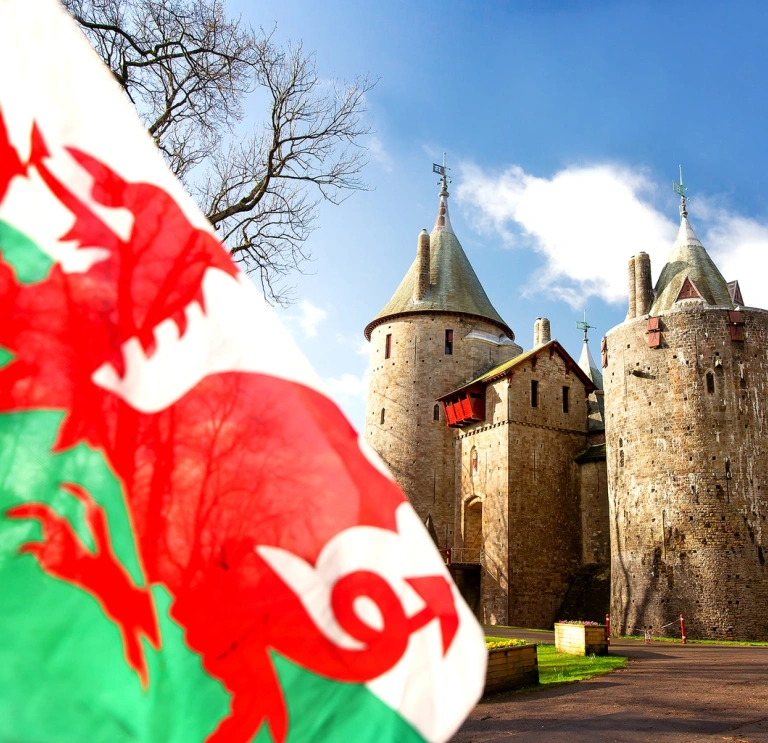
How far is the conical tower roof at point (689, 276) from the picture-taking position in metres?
25.0

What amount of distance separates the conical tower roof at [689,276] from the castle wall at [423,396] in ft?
37.4

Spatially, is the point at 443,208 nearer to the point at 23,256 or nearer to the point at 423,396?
the point at 423,396

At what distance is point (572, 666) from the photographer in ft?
41.1

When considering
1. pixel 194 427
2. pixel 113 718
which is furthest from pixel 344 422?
pixel 113 718

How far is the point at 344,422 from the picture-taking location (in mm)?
2498

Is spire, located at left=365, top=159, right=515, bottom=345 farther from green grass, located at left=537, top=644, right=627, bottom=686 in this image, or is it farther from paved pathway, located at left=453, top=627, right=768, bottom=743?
paved pathway, located at left=453, top=627, right=768, bottom=743

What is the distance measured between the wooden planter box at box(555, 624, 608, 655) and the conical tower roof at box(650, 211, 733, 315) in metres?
13.6

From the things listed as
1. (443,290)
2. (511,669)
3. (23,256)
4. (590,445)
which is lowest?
(511,669)

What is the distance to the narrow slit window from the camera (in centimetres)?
3569

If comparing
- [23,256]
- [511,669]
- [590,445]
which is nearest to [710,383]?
[590,445]

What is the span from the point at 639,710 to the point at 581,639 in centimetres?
594

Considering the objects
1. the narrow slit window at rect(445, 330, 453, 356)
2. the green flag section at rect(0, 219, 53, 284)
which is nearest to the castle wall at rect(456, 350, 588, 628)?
the narrow slit window at rect(445, 330, 453, 356)

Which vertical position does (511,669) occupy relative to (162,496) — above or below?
below

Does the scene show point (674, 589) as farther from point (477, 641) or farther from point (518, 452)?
point (477, 641)
